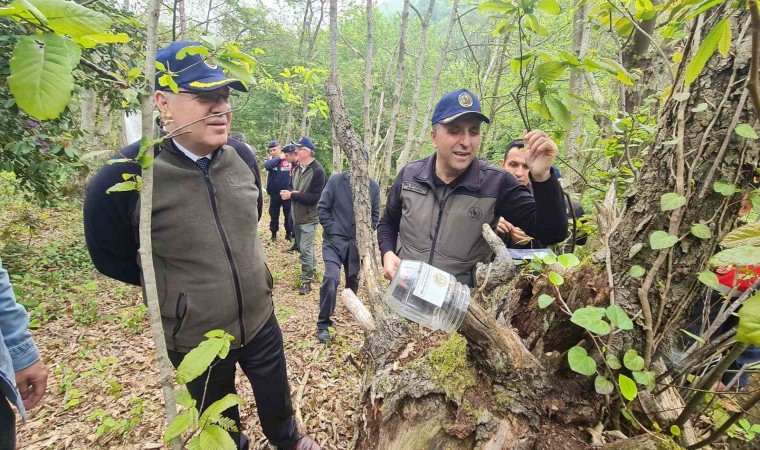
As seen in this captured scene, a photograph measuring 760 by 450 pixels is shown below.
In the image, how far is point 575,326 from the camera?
4.33 feet

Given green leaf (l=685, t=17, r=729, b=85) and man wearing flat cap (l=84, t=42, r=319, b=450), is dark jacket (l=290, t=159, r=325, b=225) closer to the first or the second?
man wearing flat cap (l=84, t=42, r=319, b=450)

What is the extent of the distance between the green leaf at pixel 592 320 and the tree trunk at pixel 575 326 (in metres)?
0.14

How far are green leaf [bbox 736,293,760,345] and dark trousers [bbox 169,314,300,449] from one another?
2.28 m

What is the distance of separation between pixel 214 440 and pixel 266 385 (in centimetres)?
139

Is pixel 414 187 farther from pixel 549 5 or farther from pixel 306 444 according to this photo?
pixel 306 444

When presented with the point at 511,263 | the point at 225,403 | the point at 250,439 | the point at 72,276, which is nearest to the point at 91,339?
the point at 72,276

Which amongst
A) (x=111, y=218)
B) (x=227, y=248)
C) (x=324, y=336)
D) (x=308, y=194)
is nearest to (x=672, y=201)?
(x=227, y=248)

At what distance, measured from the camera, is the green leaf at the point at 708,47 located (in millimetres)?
691

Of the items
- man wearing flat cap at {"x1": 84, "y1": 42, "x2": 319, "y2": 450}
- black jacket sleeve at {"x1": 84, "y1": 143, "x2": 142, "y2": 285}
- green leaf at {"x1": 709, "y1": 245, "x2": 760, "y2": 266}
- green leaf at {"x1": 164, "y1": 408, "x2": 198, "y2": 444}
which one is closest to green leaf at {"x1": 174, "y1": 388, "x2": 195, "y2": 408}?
green leaf at {"x1": 164, "y1": 408, "x2": 198, "y2": 444}

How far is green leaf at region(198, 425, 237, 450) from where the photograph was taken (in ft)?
3.34

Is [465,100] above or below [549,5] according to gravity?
below

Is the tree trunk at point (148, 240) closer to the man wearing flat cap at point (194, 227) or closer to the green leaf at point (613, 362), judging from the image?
the man wearing flat cap at point (194, 227)

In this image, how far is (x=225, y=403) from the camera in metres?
1.12

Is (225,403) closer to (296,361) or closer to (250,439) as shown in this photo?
(250,439)
